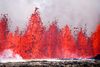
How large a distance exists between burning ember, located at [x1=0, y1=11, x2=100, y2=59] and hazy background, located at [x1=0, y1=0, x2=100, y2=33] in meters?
0.10

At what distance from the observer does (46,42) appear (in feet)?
17.7

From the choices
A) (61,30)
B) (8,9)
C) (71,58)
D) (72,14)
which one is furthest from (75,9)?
(8,9)

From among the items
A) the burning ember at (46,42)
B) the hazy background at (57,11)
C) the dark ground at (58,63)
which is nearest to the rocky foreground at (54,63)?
the dark ground at (58,63)

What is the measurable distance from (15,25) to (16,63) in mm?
740

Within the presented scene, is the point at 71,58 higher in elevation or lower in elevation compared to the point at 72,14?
lower

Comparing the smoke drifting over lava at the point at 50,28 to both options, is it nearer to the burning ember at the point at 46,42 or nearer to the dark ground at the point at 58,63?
the burning ember at the point at 46,42

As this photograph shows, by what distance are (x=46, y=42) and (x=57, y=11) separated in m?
0.66

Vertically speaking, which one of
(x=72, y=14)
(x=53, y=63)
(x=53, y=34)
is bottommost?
(x=53, y=63)

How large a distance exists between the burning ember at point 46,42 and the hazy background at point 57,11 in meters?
0.10

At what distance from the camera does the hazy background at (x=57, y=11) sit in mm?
5336

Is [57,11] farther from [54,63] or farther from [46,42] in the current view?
[54,63]

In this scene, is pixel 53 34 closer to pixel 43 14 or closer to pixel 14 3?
pixel 43 14

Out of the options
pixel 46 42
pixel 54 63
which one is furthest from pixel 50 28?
pixel 54 63

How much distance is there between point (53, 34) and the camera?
543 cm
